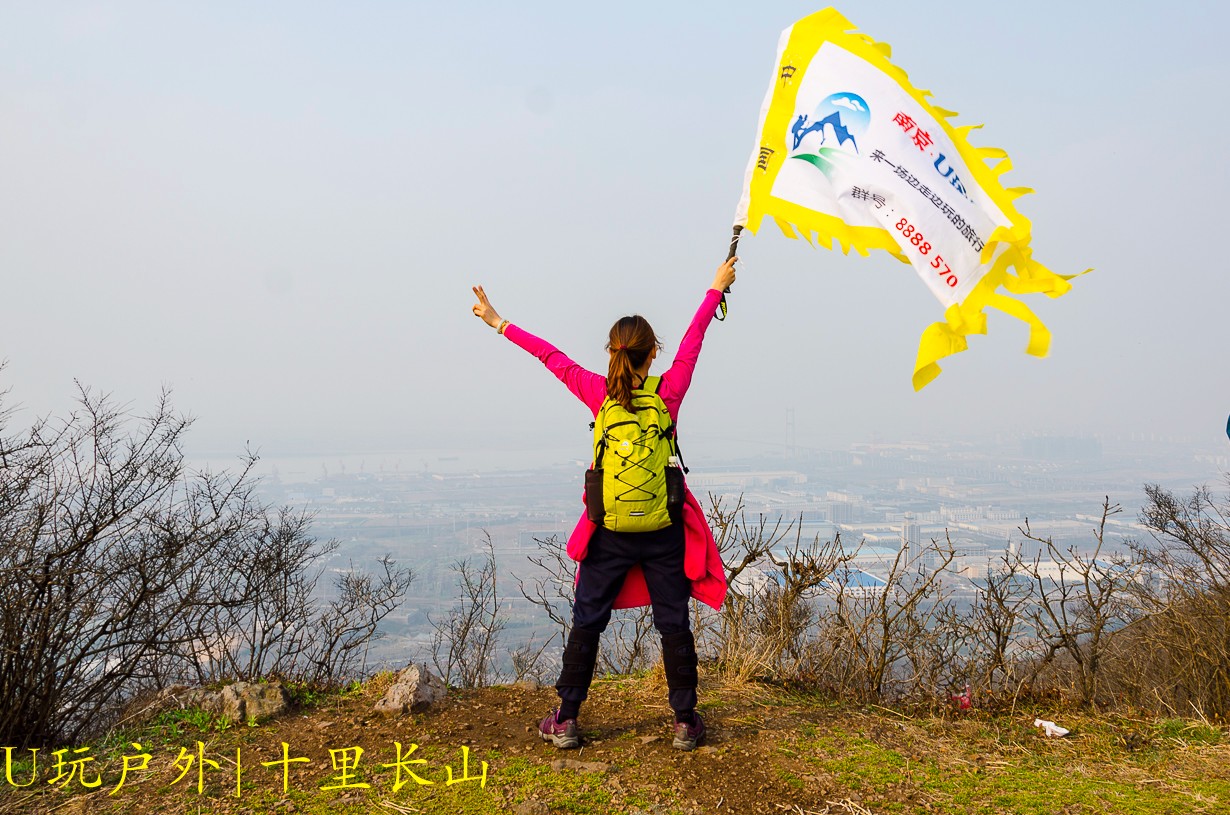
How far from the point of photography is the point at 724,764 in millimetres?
3928

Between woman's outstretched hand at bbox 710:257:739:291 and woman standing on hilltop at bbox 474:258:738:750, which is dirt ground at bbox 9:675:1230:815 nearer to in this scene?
woman standing on hilltop at bbox 474:258:738:750

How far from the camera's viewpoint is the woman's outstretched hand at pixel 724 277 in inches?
164

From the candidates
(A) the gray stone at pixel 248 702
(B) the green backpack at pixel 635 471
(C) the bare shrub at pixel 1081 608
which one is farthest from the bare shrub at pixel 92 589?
(C) the bare shrub at pixel 1081 608

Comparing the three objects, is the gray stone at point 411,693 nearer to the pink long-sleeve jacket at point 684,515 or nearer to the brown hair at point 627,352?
the pink long-sleeve jacket at point 684,515

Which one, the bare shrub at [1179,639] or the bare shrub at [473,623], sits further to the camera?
the bare shrub at [473,623]

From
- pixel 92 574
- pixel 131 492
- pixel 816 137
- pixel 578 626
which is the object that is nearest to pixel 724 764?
pixel 578 626

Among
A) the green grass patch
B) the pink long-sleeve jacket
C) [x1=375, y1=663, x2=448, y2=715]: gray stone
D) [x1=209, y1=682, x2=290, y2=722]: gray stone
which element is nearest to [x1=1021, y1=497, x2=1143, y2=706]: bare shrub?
the green grass patch

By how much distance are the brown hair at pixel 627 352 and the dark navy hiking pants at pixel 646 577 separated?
26.7 inches

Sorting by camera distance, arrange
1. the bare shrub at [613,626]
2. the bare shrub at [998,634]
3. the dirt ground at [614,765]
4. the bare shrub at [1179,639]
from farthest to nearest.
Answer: the bare shrub at [613,626] → the bare shrub at [1179,639] → the bare shrub at [998,634] → the dirt ground at [614,765]

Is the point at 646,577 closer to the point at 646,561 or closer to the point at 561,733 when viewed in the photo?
the point at 646,561

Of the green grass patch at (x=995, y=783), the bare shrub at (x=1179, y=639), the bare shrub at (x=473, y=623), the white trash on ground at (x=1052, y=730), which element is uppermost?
the green grass patch at (x=995, y=783)

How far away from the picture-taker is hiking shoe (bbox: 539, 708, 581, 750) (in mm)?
4062

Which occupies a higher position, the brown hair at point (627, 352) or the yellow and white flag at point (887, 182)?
the yellow and white flag at point (887, 182)

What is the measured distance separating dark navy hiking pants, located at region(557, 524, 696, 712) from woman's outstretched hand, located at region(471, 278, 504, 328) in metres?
1.28
